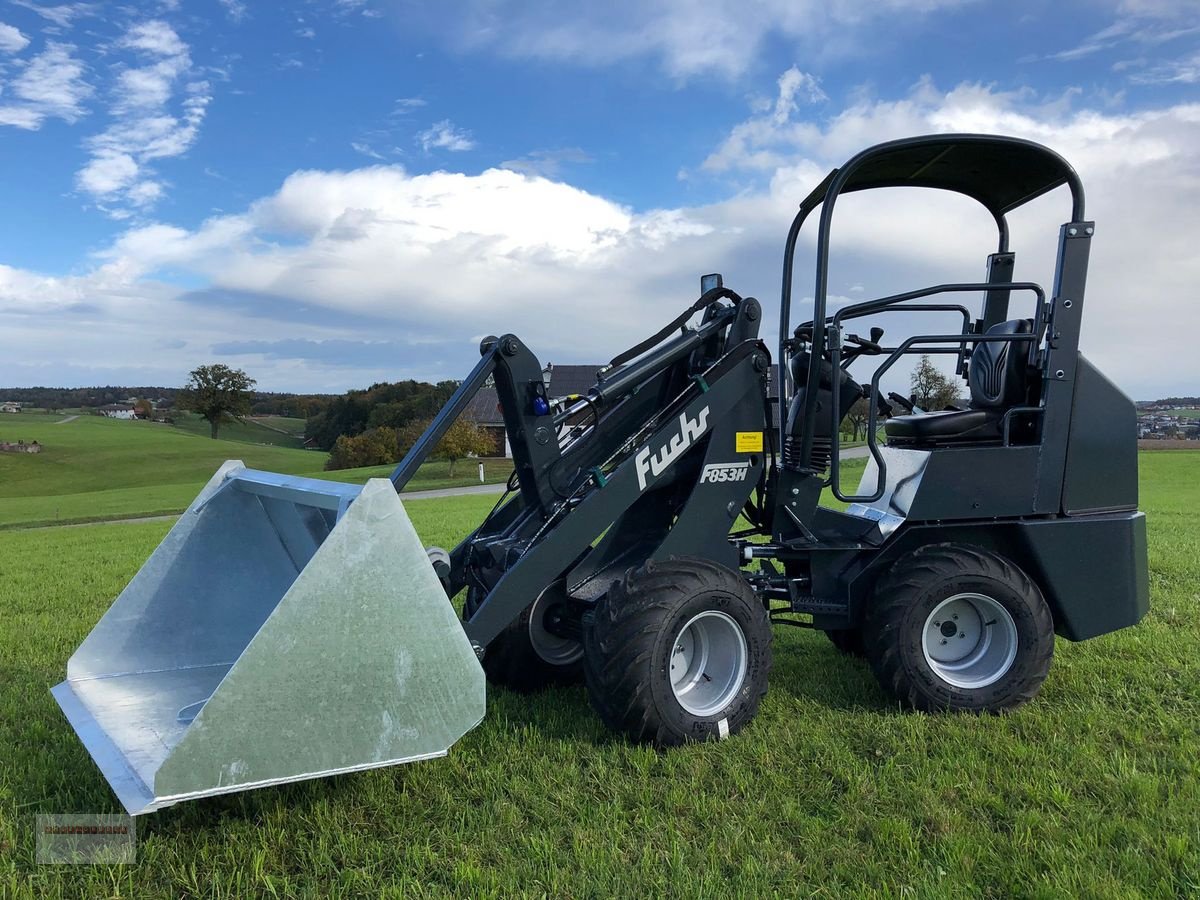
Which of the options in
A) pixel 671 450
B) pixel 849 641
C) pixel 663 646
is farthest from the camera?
pixel 849 641

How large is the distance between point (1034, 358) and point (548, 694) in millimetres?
3424

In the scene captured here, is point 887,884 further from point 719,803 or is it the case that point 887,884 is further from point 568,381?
point 568,381

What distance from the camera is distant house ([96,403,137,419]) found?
84.4 m

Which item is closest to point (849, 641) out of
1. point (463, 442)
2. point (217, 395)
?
point (463, 442)

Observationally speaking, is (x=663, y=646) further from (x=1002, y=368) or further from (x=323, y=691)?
(x=1002, y=368)

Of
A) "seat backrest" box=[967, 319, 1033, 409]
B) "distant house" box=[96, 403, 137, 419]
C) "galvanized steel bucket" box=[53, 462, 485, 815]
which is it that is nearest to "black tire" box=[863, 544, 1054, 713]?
"seat backrest" box=[967, 319, 1033, 409]

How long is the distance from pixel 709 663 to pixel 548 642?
1058mm

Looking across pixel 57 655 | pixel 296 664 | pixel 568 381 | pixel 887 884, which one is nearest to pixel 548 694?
pixel 296 664

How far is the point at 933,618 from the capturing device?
16.9 feet

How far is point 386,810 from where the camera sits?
384cm

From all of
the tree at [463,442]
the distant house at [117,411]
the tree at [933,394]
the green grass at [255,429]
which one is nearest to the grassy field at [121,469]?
the tree at [463,442]

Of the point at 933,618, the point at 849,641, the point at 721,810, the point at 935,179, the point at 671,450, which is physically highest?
the point at 935,179

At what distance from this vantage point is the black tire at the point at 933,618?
4.95m

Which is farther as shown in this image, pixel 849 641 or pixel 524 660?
pixel 849 641
